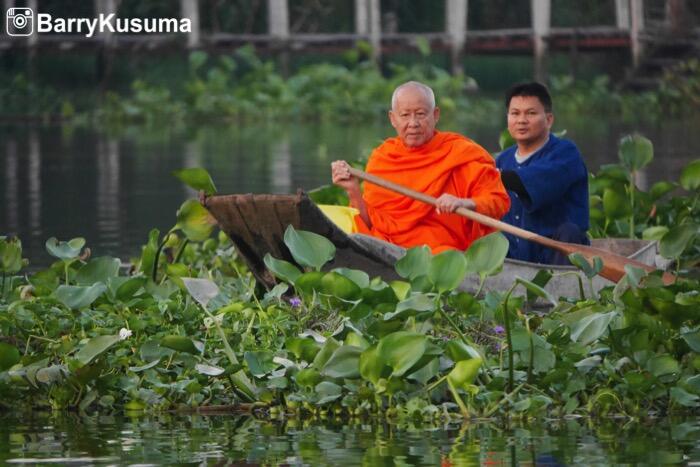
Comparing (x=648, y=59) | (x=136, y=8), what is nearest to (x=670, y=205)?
(x=648, y=59)

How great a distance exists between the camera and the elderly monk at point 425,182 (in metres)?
6.82

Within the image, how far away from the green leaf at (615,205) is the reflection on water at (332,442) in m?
3.02

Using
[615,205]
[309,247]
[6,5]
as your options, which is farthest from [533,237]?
[6,5]

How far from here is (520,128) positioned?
7145 mm

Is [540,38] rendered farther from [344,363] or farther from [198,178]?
[344,363]

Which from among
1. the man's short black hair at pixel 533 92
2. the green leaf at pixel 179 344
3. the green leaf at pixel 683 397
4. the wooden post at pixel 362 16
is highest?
the wooden post at pixel 362 16

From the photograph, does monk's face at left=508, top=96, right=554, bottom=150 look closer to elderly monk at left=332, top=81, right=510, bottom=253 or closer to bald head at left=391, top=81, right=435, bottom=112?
elderly monk at left=332, top=81, right=510, bottom=253

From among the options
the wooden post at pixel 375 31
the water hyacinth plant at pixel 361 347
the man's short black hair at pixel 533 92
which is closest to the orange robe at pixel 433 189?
the man's short black hair at pixel 533 92

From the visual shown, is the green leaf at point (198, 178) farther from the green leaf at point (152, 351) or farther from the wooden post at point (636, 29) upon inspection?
the wooden post at point (636, 29)

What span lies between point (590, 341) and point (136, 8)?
2137 centimetres

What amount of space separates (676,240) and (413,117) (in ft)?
3.93

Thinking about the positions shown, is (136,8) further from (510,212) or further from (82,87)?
(510,212)

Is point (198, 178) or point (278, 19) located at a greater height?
point (278, 19)

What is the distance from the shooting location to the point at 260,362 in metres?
5.52
